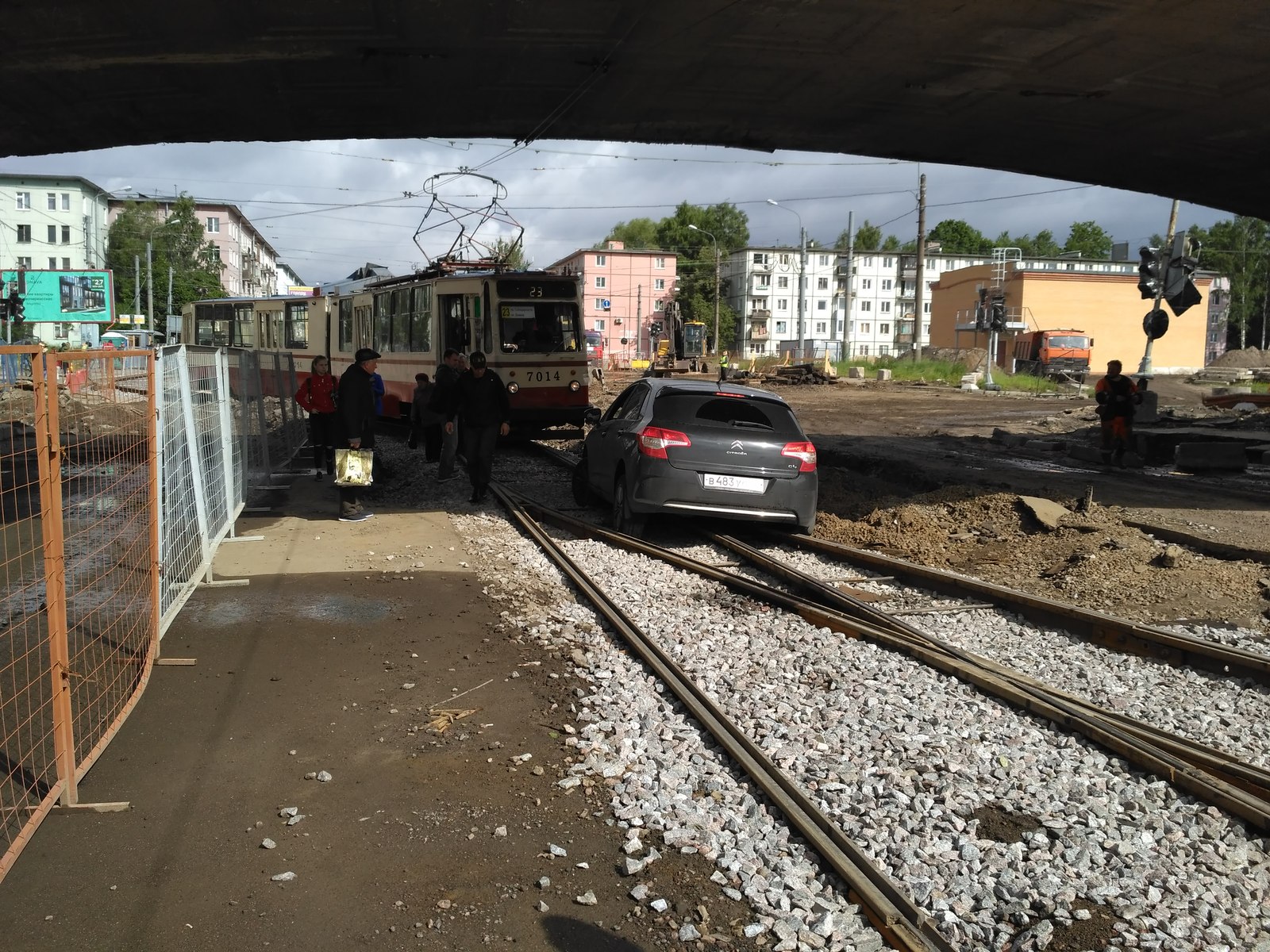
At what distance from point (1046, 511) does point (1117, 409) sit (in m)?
7.22

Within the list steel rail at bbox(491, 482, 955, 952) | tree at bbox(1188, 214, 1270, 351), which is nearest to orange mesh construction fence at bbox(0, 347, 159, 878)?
steel rail at bbox(491, 482, 955, 952)

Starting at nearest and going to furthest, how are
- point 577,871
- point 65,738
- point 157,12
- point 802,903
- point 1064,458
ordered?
point 802,903 → point 577,871 → point 65,738 → point 157,12 → point 1064,458

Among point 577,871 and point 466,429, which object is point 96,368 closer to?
point 577,871

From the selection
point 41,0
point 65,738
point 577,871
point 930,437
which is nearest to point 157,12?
point 41,0

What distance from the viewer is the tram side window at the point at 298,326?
29.0 m

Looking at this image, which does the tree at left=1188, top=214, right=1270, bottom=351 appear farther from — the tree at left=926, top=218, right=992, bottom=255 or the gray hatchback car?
the gray hatchback car

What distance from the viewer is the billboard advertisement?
54.8 m

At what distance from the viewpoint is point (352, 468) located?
11.5m

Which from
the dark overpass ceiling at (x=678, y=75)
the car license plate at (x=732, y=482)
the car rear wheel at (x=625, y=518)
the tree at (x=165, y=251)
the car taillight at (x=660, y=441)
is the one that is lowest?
the car rear wheel at (x=625, y=518)

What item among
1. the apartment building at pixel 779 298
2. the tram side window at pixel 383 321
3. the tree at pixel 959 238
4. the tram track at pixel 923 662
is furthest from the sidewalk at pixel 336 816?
the tree at pixel 959 238

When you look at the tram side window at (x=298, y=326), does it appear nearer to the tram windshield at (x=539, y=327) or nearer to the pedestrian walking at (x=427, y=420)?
the tram windshield at (x=539, y=327)

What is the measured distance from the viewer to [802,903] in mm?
3686

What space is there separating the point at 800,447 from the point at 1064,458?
10874 mm

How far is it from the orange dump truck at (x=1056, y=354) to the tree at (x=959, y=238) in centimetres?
8190
